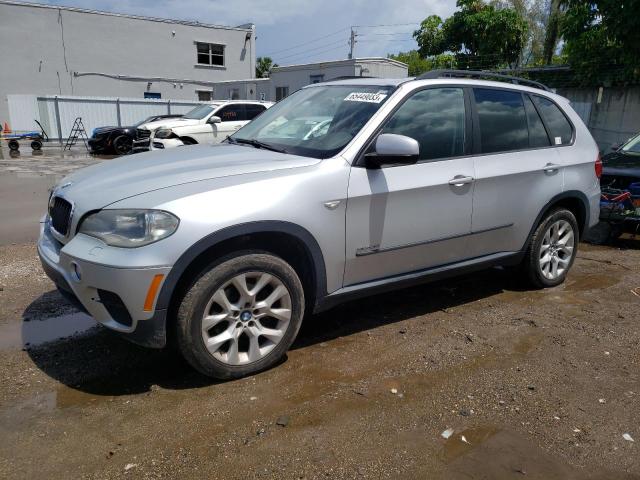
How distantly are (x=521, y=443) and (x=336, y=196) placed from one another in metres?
1.73

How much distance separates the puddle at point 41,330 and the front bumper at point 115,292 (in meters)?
0.96

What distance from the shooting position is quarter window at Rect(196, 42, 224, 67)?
1315 inches

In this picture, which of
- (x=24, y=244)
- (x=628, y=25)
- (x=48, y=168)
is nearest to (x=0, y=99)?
(x=48, y=168)

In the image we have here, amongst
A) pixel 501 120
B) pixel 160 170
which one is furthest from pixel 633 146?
pixel 160 170

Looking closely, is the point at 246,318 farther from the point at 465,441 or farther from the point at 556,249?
the point at 556,249

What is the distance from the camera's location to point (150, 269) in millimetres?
2779

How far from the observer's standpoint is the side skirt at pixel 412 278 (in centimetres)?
354

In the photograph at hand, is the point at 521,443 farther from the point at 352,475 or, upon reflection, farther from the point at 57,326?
the point at 57,326

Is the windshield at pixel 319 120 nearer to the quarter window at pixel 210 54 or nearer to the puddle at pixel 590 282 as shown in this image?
the puddle at pixel 590 282

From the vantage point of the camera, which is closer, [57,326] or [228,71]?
[57,326]

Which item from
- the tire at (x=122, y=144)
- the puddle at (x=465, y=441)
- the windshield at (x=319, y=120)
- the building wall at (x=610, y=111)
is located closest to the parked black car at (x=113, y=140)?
the tire at (x=122, y=144)

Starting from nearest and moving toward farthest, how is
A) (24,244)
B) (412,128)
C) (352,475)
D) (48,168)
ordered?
(352,475) → (412,128) → (24,244) → (48,168)

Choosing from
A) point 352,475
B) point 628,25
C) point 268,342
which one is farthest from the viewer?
point 628,25

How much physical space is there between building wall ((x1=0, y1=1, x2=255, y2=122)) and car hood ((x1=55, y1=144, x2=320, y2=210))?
29.2 metres
